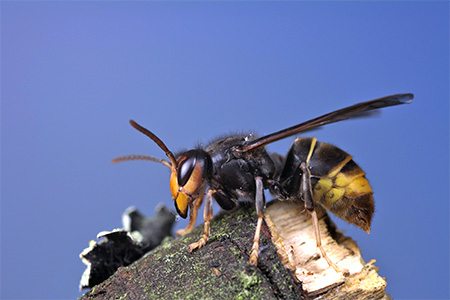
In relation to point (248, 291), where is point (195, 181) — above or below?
above

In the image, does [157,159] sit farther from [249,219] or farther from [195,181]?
[249,219]

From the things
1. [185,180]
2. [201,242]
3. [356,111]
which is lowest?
[201,242]

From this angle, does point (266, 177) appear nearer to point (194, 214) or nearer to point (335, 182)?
point (335, 182)

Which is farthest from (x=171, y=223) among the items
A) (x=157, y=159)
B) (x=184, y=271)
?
(x=184, y=271)

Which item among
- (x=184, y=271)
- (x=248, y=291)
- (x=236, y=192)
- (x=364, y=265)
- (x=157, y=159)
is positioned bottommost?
(x=364, y=265)

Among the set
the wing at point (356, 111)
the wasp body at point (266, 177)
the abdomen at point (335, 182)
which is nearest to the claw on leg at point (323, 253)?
the wasp body at point (266, 177)

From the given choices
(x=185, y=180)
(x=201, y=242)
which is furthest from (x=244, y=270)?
(x=185, y=180)
